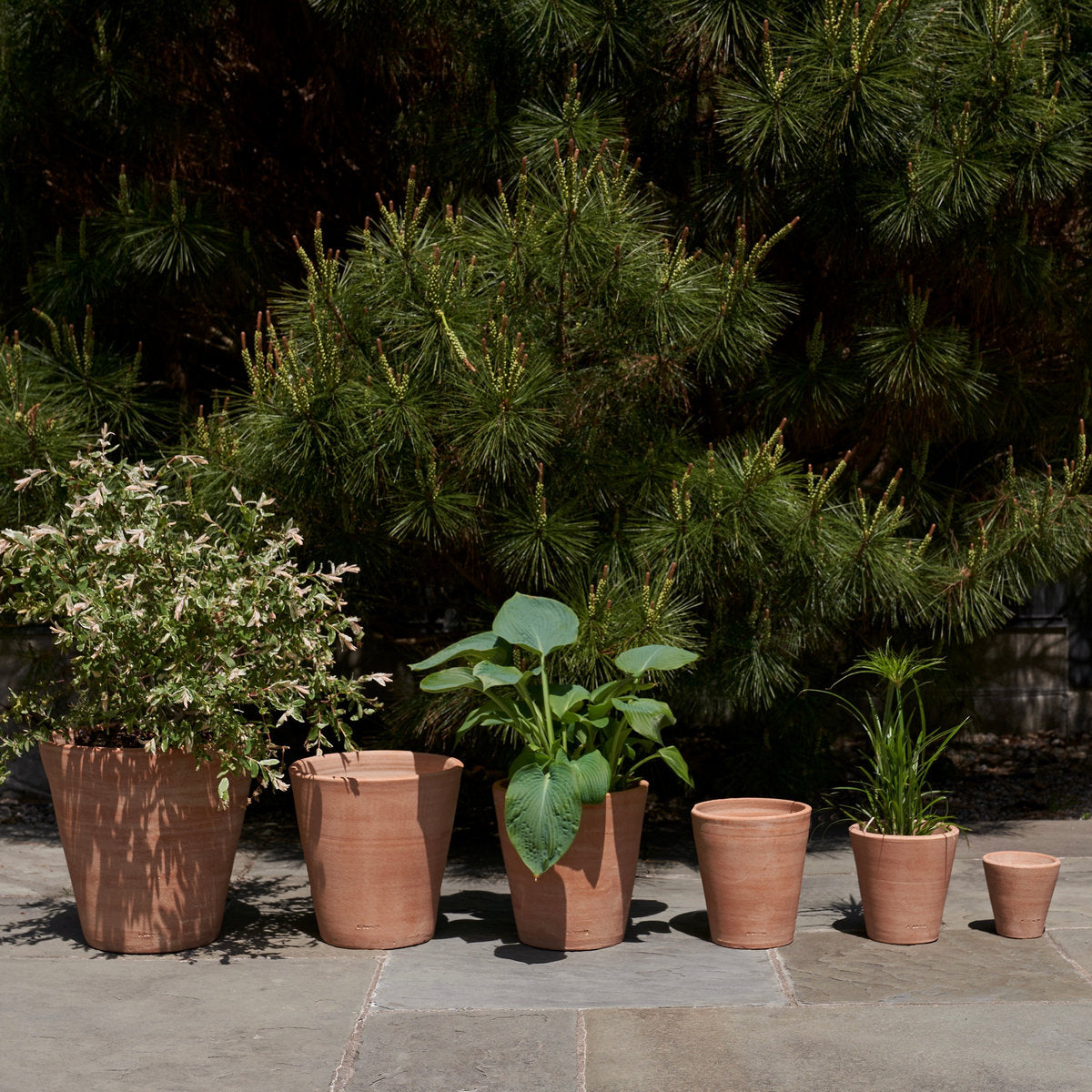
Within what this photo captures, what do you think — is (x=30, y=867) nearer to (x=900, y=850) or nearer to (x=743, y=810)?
(x=743, y=810)

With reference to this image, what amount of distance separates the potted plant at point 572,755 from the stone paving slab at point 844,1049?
51 cm

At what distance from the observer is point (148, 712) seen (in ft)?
11.4

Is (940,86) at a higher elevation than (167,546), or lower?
higher

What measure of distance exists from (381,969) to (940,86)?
322 centimetres

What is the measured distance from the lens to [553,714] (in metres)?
3.60

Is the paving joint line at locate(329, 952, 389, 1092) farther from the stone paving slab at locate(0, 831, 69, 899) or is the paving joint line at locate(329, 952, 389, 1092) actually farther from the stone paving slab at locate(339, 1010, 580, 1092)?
the stone paving slab at locate(0, 831, 69, 899)

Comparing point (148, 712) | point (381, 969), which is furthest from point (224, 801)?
point (381, 969)

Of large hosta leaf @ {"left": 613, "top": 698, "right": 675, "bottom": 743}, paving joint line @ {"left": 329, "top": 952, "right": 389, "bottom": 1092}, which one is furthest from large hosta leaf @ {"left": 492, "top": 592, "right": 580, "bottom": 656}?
paving joint line @ {"left": 329, "top": 952, "right": 389, "bottom": 1092}

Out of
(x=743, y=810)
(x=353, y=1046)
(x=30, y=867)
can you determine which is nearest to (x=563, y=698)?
(x=743, y=810)

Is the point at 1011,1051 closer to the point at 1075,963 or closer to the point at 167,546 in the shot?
the point at 1075,963

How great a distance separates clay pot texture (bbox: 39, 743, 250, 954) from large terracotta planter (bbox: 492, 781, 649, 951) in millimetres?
824

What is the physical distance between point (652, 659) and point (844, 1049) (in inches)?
44.8

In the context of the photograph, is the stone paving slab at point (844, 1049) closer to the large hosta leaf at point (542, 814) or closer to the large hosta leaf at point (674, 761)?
the large hosta leaf at point (542, 814)

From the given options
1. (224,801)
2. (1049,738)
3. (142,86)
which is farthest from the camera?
(1049,738)
